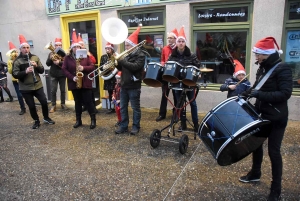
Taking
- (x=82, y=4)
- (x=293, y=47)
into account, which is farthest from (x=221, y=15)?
(x=82, y=4)

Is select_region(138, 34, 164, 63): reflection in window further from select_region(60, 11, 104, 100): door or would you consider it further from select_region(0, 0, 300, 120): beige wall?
select_region(60, 11, 104, 100): door

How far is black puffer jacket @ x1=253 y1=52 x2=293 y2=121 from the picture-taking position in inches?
108

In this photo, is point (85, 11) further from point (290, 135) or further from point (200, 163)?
point (290, 135)

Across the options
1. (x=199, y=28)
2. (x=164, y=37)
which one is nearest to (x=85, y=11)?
(x=164, y=37)

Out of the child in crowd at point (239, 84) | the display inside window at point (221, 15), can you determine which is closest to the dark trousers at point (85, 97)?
the child in crowd at point (239, 84)

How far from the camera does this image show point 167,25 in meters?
6.36

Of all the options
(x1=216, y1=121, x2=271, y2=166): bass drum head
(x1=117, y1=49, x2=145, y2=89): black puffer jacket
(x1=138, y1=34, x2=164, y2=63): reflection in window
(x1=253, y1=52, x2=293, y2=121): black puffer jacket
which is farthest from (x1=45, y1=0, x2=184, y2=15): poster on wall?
(x1=216, y1=121, x2=271, y2=166): bass drum head

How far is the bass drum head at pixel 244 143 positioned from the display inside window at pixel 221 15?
3443 millimetres

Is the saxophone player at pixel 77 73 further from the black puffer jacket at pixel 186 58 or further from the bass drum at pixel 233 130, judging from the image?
the bass drum at pixel 233 130

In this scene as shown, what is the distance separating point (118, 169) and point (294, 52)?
4204mm

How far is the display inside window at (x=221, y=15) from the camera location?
18.6 feet

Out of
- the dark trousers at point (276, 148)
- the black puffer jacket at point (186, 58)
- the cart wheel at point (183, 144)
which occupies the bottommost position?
the cart wheel at point (183, 144)

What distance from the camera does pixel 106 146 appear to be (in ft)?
15.4

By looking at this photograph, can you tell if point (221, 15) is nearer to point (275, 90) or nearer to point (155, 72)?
point (155, 72)
